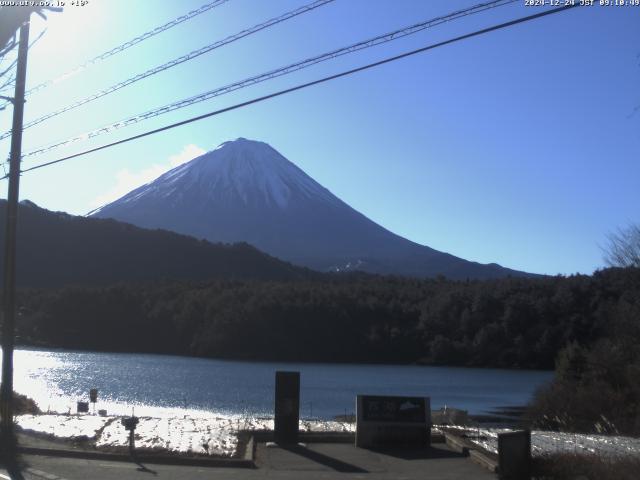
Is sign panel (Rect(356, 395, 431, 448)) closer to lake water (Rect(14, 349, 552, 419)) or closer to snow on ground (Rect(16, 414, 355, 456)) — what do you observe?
snow on ground (Rect(16, 414, 355, 456))

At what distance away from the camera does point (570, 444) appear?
15.4 meters

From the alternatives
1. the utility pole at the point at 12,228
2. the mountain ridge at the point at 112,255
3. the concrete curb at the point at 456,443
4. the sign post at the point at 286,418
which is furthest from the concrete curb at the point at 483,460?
the mountain ridge at the point at 112,255

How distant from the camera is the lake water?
139 feet

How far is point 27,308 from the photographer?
310 ft

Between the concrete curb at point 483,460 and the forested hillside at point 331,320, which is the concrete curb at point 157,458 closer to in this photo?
the concrete curb at point 483,460

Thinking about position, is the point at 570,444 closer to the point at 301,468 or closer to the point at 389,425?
the point at 389,425

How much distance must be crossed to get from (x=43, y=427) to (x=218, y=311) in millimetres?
72284

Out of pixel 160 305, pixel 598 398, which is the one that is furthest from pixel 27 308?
pixel 598 398

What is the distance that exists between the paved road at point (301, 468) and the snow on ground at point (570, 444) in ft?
3.55

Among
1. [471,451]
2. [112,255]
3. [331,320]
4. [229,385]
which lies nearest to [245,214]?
[112,255]

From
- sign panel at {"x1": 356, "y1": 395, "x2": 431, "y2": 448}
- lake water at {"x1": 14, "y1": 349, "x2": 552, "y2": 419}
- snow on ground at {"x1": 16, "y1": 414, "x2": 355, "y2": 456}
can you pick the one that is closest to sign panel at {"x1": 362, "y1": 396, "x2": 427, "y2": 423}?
sign panel at {"x1": 356, "y1": 395, "x2": 431, "y2": 448}

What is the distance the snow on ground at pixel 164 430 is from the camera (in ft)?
50.9

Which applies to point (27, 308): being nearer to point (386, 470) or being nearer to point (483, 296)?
point (483, 296)

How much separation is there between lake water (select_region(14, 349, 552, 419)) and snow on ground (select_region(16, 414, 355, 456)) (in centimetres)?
1582
